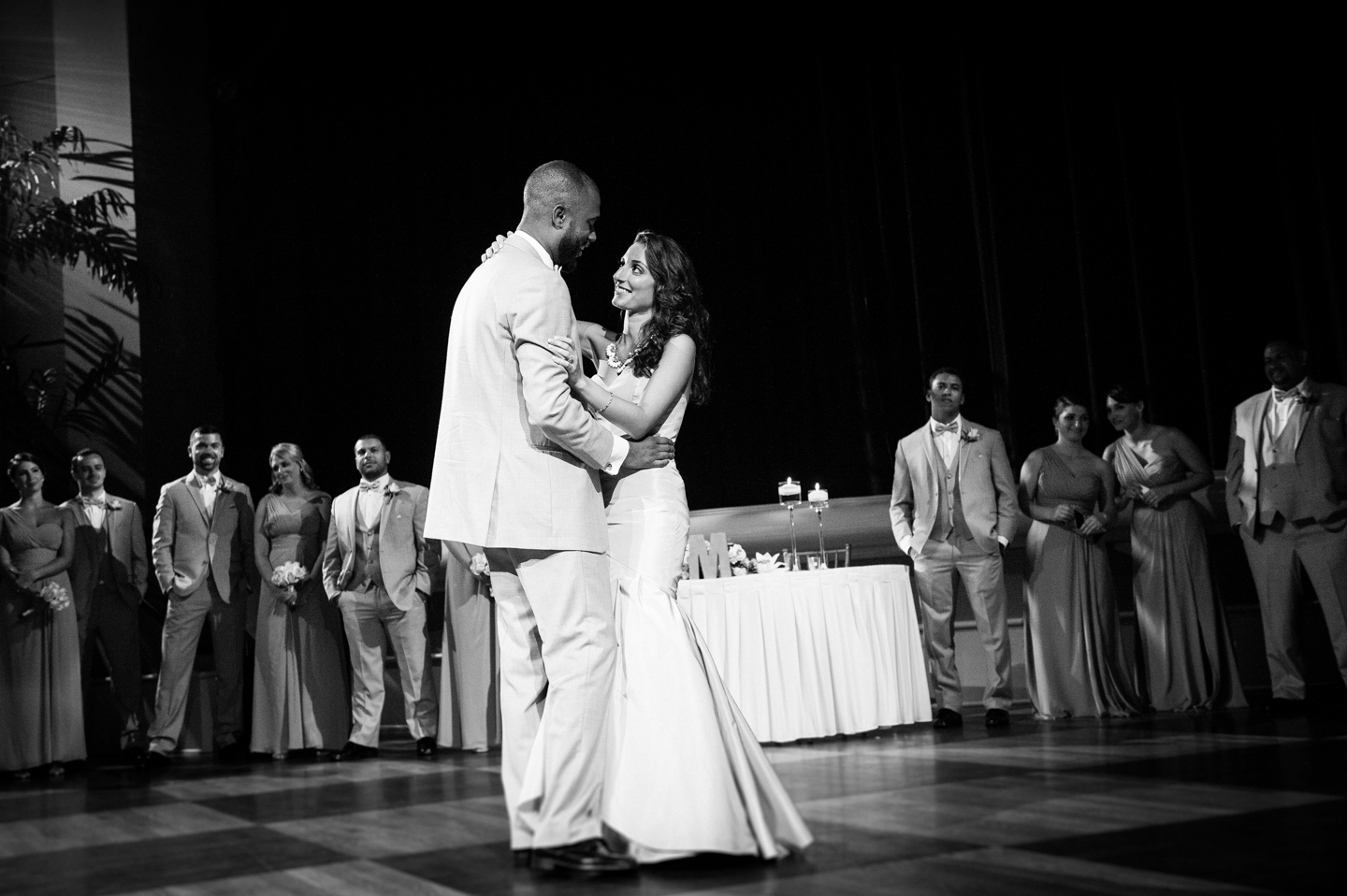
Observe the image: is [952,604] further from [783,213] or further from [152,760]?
[152,760]

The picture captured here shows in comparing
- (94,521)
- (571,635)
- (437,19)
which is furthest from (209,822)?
(437,19)

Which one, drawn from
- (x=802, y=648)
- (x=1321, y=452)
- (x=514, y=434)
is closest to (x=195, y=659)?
(x=802, y=648)

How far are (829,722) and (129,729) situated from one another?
383 centimetres

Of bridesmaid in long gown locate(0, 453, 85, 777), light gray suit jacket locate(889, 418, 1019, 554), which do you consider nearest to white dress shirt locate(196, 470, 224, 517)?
bridesmaid in long gown locate(0, 453, 85, 777)

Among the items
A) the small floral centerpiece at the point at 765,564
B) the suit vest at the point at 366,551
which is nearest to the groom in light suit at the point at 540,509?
the small floral centerpiece at the point at 765,564

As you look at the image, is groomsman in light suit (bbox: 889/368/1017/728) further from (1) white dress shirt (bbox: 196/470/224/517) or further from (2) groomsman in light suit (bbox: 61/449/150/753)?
(2) groomsman in light suit (bbox: 61/449/150/753)

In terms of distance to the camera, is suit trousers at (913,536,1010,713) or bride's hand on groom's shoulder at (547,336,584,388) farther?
suit trousers at (913,536,1010,713)

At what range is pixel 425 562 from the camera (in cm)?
702

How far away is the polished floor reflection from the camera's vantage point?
8.50ft

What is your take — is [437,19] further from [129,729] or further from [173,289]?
[129,729]

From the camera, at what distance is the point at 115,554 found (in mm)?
7137

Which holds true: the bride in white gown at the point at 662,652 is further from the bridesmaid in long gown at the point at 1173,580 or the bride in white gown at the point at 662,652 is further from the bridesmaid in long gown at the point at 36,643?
the bridesmaid in long gown at the point at 36,643

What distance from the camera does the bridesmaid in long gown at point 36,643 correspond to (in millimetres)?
6684

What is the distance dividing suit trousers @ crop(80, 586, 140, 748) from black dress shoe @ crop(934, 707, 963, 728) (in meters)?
4.23
